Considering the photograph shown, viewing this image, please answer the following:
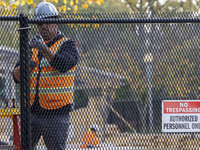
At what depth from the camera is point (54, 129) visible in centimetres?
325

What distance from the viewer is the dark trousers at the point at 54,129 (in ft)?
10.6

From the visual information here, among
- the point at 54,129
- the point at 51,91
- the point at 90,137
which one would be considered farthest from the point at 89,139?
the point at 51,91

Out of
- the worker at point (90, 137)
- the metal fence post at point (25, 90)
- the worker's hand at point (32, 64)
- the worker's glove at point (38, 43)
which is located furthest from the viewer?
the worker at point (90, 137)

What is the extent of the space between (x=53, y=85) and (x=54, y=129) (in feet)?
1.21

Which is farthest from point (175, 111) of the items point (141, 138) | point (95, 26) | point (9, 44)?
point (9, 44)

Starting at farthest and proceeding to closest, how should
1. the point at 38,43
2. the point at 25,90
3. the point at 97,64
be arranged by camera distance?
the point at 97,64, the point at 25,90, the point at 38,43

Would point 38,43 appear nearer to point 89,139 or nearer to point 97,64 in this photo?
point 97,64

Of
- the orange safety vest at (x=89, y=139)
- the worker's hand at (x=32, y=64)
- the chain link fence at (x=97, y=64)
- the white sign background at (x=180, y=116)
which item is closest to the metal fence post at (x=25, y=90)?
the chain link fence at (x=97, y=64)

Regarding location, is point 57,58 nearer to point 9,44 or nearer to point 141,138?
point 9,44

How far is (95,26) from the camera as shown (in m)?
3.48

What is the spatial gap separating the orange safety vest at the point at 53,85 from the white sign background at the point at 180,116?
0.81 meters

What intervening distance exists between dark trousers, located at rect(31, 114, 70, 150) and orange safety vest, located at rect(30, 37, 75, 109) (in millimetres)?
112

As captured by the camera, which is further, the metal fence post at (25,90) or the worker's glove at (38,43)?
the metal fence post at (25,90)

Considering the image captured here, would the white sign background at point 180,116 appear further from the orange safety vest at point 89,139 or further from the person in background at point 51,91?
the person in background at point 51,91
